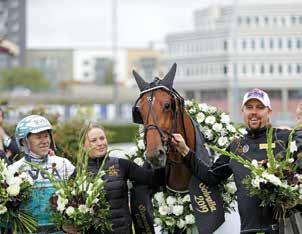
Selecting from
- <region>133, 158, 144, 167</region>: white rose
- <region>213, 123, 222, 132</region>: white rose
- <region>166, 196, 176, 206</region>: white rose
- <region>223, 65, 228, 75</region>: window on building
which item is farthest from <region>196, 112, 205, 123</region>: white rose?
<region>223, 65, 228, 75</region>: window on building

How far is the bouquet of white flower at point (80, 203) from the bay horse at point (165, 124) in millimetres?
403

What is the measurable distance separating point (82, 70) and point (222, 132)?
151024mm

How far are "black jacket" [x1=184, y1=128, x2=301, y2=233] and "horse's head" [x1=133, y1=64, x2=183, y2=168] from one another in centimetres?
31

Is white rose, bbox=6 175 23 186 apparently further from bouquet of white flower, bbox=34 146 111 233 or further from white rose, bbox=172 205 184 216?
white rose, bbox=172 205 184 216

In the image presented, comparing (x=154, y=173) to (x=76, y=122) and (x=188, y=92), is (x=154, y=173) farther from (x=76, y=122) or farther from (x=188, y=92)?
(x=188, y=92)

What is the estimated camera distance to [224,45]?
53.7m

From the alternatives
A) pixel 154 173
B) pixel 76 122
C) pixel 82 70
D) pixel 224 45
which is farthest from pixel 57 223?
pixel 82 70

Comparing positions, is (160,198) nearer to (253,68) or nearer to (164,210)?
(164,210)

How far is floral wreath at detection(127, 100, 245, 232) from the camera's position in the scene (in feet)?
18.6

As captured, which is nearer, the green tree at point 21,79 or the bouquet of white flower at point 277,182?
the bouquet of white flower at point 277,182

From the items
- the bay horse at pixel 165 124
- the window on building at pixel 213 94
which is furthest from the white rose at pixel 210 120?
the window on building at pixel 213 94

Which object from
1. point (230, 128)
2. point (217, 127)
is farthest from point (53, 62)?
point (217, 127)

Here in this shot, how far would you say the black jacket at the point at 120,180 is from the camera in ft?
18.4

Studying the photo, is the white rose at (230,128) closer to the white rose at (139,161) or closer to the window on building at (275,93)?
the white rose at (139,161)
